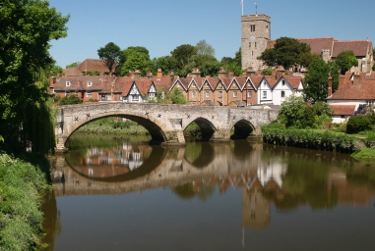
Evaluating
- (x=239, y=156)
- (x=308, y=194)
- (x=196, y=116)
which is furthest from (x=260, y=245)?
(x=196, y=116)

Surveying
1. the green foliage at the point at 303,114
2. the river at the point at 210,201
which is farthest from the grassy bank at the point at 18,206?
the green foliage at the point at 303,114

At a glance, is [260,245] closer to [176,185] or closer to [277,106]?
[176,185]

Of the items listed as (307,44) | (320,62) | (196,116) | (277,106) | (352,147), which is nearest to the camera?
(352,147)

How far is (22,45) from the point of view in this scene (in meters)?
23.6

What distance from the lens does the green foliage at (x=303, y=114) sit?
49.2 m

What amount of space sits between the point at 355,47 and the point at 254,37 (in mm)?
16577

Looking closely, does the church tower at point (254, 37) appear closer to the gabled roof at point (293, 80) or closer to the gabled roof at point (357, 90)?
the gabled roof at point (293, 80)

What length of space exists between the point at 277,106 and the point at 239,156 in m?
23.3

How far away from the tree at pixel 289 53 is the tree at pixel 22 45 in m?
56.6

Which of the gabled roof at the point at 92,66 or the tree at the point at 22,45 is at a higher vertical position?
the gabled roof at the point at 92,66

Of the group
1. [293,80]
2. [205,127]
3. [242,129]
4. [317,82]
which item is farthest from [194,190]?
[293,80]

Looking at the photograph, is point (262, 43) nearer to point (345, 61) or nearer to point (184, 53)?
point (184, 53)

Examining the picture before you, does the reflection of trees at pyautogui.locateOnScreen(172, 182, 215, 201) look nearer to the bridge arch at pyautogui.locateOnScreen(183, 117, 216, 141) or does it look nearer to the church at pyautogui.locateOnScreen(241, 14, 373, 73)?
the bridge arch at pyautogui.locateOnScreen(183, 117, 216, 141)

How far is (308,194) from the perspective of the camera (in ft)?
93.0
